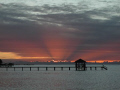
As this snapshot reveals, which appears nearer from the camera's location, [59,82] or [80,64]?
[59,82]

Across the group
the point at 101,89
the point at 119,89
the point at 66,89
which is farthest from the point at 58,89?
the point at 119,89

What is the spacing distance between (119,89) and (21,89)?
18500mm

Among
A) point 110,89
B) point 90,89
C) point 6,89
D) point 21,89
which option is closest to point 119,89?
point 110,89

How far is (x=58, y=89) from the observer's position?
148 feet

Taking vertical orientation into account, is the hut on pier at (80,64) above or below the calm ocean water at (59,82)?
above

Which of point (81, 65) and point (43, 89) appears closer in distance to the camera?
point (43, 89)

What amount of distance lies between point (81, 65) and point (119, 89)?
68458mm

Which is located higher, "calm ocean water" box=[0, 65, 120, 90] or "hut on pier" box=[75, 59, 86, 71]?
"hut on pier" box=[75, 59, 86, 71]

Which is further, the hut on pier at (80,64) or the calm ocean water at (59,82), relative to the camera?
the hut on pier at (80,64)

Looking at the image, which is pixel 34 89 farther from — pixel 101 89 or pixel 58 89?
pixel 101 89

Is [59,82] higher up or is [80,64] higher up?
[80,64]

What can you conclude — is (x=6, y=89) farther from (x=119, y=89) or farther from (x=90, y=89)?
(x=119, y=89)

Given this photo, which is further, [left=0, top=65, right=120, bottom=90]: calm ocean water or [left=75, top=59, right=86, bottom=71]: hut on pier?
[left=75, top=59, right=86, bottom=71]: hut on pier

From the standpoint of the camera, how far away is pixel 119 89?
45.8 metres
